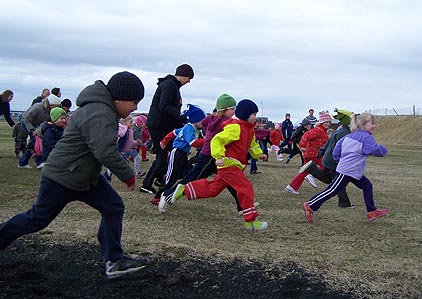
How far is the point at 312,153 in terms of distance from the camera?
10.1 metres

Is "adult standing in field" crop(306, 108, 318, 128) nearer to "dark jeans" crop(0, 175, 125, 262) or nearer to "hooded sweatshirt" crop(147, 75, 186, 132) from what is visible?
"hooded sweatshirt" crop(147, 75, 186, 132)

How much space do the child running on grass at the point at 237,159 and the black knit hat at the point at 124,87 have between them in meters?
2.02

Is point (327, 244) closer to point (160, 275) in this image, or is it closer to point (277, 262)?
point (277, 262)

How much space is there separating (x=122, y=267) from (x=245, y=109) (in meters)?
2.77

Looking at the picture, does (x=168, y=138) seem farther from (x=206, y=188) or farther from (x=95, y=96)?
(x=95, y=96)

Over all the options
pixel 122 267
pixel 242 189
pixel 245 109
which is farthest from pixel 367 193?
pixel 122 267

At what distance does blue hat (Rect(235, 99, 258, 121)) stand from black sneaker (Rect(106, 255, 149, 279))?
8.50ft

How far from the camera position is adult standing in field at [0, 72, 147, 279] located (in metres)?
4.18

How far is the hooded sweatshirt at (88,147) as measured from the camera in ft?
13.6

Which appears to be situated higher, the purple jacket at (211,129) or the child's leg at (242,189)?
the purple jacket at (211,129)

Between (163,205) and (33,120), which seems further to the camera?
(33,120)

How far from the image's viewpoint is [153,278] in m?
4.57

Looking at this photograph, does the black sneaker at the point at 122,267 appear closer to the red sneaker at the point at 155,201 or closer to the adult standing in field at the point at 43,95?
the red sneaker at the point at 155,201

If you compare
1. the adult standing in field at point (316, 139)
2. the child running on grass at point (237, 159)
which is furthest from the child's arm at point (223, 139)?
the adult standing in field at point (316, 139)
